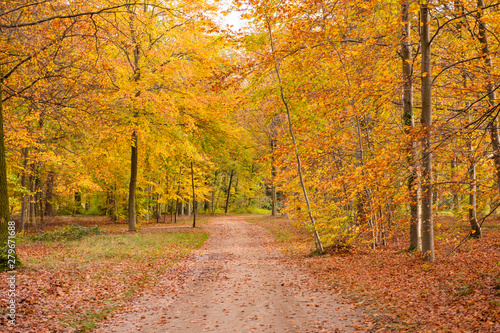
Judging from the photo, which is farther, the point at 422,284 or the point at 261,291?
the point at 261,291

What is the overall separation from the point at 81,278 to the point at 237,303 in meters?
3.97

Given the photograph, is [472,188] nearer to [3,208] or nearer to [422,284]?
[422,284]

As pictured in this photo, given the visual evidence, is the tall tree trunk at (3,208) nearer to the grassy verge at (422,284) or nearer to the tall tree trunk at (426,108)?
the grassy verge at (422,284)

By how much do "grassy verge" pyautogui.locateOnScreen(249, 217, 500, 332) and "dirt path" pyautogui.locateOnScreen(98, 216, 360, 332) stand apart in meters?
0.66

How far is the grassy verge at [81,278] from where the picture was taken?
6.00m

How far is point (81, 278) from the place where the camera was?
328 inches

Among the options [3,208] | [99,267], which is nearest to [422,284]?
[99,267]

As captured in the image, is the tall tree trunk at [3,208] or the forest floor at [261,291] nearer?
the forest floor at [261,291]

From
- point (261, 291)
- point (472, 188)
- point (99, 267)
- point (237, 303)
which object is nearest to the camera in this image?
point (237, 303)

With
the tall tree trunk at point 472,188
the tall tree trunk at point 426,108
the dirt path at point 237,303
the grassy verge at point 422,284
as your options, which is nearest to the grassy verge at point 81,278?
the dirt path at point 237,303

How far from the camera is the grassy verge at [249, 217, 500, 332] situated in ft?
17.8

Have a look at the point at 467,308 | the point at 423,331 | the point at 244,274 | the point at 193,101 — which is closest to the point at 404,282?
the point at 467,308

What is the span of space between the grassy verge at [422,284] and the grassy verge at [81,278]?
505 cm

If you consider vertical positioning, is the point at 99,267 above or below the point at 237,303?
above
